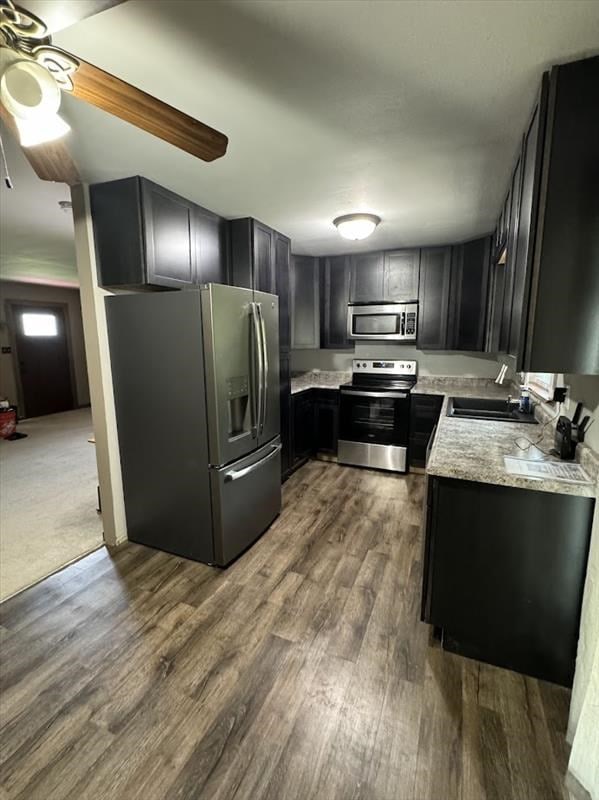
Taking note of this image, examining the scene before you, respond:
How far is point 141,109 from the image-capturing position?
1.10m

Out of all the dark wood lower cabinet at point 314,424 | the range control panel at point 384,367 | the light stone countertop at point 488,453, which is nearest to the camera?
the light stone countertop at point 488,453

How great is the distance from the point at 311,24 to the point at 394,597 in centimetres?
253

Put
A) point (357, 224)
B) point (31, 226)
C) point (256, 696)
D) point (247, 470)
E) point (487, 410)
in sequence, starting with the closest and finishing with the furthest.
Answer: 1. point (256, 696)
2. point (247, 470)
3. point (357, 224)
4. point (487, 410)
5. point (31, 226)

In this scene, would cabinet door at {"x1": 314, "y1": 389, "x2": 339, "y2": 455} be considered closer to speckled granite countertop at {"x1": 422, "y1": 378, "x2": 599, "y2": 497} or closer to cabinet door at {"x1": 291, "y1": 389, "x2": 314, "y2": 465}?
cabinet door at {"x1": 291, "y1": 389, "x2": 314, "y2": 465}

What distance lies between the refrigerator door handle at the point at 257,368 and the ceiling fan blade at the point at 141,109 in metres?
1.11

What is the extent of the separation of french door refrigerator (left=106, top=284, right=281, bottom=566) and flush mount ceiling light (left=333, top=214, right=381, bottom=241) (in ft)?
2.89

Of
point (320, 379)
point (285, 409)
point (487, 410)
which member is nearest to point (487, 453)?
point (487, 410)

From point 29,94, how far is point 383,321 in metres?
3.43

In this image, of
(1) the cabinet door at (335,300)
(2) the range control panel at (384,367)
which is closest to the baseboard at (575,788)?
A: (2) the range control panel at (384,367)

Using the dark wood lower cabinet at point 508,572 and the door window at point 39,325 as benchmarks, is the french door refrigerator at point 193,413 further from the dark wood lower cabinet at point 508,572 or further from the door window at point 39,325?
the door window at point 39,325

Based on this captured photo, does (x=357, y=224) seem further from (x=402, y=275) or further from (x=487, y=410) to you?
(x=487, y=410)

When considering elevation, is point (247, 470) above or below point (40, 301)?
below

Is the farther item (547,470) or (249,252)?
(249,252)

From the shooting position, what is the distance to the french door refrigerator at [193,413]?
2.16 m
